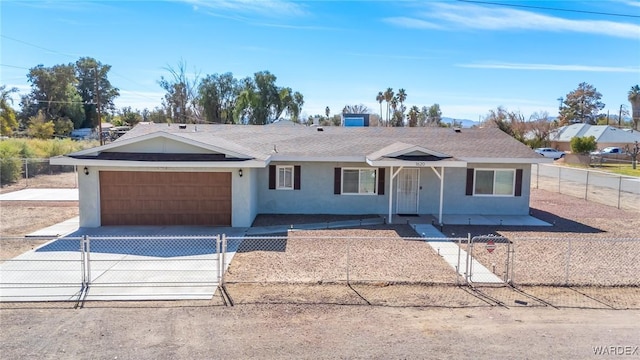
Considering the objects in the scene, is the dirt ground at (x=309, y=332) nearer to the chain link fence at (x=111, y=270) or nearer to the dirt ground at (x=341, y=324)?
the dirt ground at (x=341, y=324)

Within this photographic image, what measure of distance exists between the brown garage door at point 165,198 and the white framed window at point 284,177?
2933 mm

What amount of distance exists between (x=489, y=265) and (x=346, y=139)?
10.4 meters

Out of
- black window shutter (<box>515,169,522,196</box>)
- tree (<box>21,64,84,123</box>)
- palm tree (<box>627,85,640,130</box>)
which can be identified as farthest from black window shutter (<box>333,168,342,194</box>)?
palm tree (<box>627,85,640,130</box>)

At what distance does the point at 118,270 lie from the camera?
11.1 meters

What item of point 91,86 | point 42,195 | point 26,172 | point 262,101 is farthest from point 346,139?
point 91,86

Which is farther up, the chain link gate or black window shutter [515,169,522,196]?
black window shutter [515,169,522,196]

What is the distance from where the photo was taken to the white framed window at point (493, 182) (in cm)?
1909

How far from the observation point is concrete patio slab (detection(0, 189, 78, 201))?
22.0 metres

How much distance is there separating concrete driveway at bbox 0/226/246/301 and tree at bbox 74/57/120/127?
63.3 metres

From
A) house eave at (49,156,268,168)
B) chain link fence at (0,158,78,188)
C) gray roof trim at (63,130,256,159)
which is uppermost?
gray roof trim at (63,130,256,159)

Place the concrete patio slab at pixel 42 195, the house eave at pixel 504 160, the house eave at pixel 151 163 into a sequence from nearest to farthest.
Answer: the house eave at pixel 151 163 → the house eave at pixel 504 160 → the concrete patio slab at pixel 42 195

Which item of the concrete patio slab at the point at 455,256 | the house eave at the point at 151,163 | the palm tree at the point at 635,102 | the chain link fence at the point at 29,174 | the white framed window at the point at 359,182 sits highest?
the palm tree at the point at 635,102

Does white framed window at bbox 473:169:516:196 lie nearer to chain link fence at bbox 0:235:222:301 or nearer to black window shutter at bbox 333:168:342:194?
black window shutter at bbox 333:168:342:194

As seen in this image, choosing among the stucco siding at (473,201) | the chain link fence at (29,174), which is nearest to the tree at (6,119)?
the chain link fence at (29,174)
